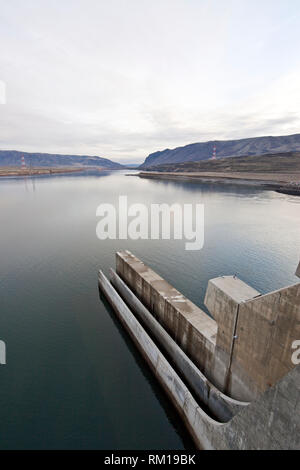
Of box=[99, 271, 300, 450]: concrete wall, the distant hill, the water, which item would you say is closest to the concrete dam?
box=[99, 271, 300, 450]: concrete wall

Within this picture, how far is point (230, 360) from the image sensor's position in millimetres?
11305

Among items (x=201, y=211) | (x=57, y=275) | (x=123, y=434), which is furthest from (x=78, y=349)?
(x=201, y=211)

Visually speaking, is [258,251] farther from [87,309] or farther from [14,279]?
[14,279]

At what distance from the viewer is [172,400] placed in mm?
13320

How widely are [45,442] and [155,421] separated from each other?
19.5ft

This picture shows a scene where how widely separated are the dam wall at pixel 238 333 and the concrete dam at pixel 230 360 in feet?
0.13

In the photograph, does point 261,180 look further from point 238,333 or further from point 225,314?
point 238,333

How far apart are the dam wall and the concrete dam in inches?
1.5

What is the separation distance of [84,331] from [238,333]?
519 inches

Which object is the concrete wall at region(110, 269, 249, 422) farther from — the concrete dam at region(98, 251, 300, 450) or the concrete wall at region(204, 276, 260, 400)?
the concrete wall at region(204, 276, 260, 400)

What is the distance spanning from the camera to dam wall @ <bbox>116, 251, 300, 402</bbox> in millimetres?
8453

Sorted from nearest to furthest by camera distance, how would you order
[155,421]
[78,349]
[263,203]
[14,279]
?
[155,421], [78,349], [14,279], [263,203]

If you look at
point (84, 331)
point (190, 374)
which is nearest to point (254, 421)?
point (190, 374)

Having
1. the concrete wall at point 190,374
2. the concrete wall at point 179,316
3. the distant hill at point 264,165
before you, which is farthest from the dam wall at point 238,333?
the distant hill at point 264,165
